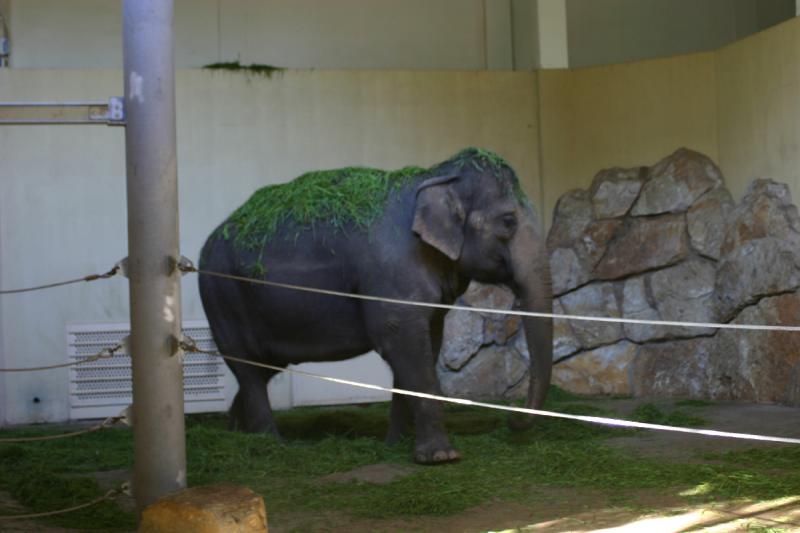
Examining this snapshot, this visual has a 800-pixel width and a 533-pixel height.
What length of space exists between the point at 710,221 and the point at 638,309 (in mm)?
1006

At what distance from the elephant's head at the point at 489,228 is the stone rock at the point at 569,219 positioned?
372 cm

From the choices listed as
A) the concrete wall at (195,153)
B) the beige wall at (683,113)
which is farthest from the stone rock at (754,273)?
the concrete wall at (195,153)

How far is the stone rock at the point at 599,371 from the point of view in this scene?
1021 centimetres

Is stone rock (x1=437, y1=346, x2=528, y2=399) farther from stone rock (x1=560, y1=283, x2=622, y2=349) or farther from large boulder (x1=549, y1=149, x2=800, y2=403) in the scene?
stone rock (x1=560, y1=283, x2=622, y2=349)

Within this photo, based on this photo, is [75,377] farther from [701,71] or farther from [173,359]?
[701,71]

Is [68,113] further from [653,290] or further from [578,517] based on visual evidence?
[653,290]

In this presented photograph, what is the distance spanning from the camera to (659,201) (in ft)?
34.0

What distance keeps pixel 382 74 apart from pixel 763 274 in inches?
153

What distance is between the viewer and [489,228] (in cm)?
698

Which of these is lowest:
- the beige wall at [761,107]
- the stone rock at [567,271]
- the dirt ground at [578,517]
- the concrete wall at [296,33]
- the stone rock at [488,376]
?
the dirt ground at [578,517]

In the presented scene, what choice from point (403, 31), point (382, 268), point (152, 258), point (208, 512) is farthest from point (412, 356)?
point (403, 31)

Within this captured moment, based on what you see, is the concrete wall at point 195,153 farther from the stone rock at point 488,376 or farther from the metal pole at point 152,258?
the metal pole at point 152,258

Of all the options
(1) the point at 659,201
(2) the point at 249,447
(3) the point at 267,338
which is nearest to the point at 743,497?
(2) the point at 249,447

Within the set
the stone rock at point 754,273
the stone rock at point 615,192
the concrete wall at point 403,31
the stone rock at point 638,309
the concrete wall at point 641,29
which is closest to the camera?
the stone rock at point 754,273
